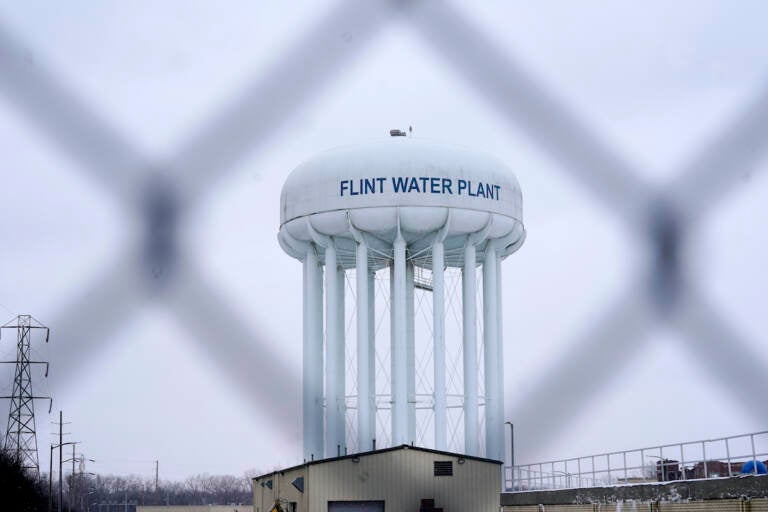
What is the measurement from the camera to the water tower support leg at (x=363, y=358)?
145 ft

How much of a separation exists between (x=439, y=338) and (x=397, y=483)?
8039 millimetres

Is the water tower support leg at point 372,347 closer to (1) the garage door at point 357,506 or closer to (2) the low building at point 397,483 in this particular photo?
(2) the low building at point 397,483

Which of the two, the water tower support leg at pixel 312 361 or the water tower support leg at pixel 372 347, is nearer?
the water tower support leg at pixel 372 347

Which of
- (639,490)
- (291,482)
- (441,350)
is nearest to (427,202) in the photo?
(441,350)

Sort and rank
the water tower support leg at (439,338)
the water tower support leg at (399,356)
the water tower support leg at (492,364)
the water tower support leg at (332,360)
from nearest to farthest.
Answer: the water tower support leg at (439,338), the water tower support leg at (399,356), the water tower support leg at (492,364), the water tower support leg at (332,360)

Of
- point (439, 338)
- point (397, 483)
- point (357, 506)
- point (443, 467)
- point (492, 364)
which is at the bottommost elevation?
point (357, 506)

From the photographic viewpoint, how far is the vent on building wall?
124ft

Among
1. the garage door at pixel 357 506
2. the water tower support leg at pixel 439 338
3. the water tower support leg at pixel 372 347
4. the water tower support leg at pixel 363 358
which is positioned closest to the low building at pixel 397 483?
the garage door at pixel 357 506

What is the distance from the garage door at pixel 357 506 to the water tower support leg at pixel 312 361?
9.34 m

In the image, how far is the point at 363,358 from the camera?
44.6m

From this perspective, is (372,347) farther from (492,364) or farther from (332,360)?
(492,364)

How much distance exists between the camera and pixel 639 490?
27031mm

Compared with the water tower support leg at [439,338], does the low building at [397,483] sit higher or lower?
lower

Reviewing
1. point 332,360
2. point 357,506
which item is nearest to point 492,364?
point 332,360
